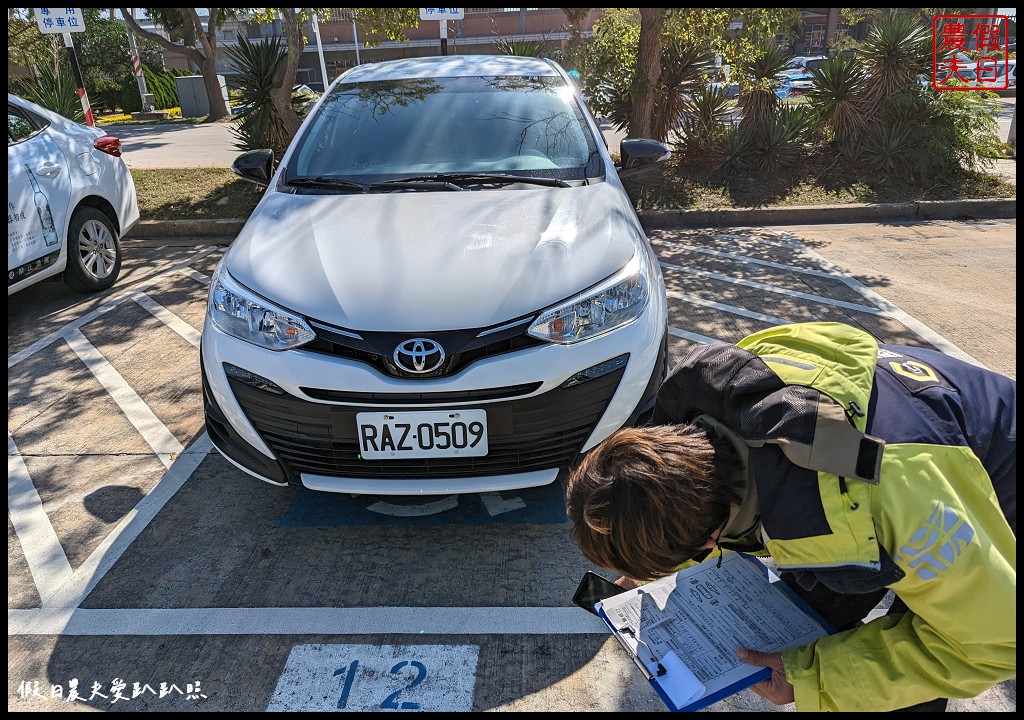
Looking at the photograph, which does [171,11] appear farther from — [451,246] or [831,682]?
[831,682]

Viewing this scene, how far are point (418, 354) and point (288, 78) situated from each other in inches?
294

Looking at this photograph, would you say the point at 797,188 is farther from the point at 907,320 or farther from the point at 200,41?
the point at 200,41

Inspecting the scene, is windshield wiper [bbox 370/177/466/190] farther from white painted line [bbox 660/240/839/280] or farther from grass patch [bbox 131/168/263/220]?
grass patch [bbox 131/168/263/220]

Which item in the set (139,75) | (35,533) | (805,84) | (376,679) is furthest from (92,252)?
(139,75)

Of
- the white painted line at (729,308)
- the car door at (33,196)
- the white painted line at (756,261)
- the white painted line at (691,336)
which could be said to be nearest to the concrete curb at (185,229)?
the car door at (33,196)

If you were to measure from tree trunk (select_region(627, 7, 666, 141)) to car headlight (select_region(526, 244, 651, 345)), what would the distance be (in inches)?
258

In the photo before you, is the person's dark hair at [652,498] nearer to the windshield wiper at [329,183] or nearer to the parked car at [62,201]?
the windshield wiper at [329,183]

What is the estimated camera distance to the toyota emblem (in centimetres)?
232

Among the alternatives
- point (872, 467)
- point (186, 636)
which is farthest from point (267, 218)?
point (872, 467)

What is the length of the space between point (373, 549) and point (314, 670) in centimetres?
56

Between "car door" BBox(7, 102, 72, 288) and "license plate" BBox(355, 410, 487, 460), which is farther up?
"car door" BBox(7, 102, 72, 288)

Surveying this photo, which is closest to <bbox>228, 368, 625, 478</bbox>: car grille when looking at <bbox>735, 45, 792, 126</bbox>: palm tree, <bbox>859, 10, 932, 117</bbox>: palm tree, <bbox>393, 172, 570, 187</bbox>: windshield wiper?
<bbox>393, 172, 570, 187</bbox>: windshield wiper

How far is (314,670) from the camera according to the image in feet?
6.88

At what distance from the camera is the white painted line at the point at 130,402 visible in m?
3.38
